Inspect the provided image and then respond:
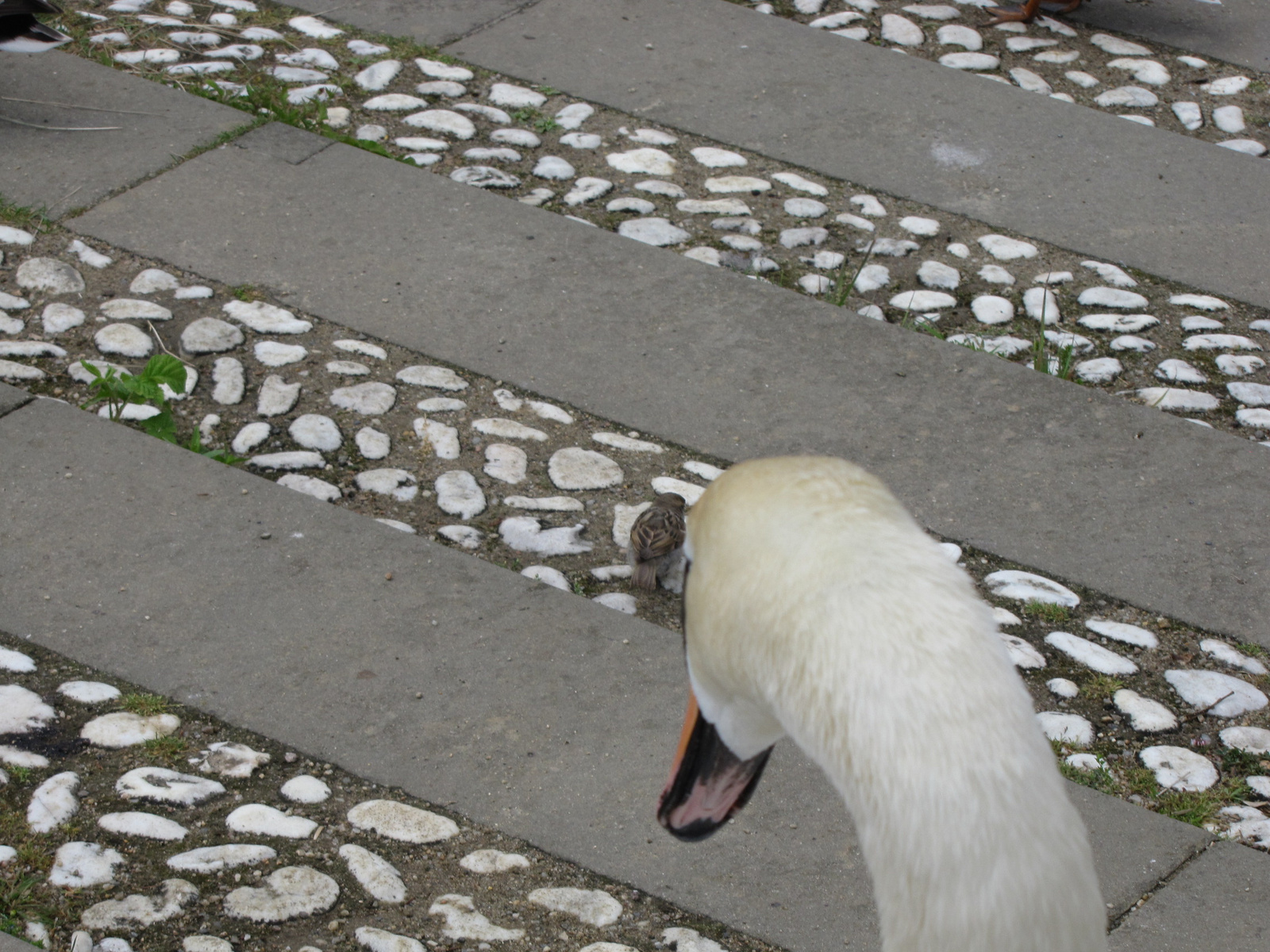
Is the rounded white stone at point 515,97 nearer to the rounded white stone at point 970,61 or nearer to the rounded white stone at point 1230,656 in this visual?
the rounded white stone at point 970,61

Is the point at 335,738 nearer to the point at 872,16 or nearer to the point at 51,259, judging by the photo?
the point at 51,259

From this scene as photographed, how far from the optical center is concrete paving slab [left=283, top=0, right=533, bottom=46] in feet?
22.7

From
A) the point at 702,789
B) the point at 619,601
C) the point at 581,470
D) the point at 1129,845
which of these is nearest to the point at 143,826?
the point at 702,789

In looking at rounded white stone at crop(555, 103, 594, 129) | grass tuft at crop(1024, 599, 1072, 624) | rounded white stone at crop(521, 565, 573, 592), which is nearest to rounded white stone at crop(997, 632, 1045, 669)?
grass tuft at crop(1024, 599, 1072, 624)

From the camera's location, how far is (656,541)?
3945 mm

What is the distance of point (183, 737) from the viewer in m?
3.33

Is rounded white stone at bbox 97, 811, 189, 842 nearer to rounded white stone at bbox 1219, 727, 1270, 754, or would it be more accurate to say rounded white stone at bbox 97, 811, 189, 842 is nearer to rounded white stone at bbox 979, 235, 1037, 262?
rounded white stone at bbox 1219, 727, 1270, 754

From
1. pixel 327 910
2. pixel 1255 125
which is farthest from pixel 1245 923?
pixel 1255 125

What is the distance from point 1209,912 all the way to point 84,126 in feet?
17.1

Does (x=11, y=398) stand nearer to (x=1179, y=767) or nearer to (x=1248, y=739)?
(x=1179, y=767)

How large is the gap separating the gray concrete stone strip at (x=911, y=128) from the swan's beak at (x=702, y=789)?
394 centimetres

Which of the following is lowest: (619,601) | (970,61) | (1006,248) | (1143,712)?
(619,601)

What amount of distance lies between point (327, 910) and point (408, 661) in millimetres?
816

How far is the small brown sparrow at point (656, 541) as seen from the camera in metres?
3.95
